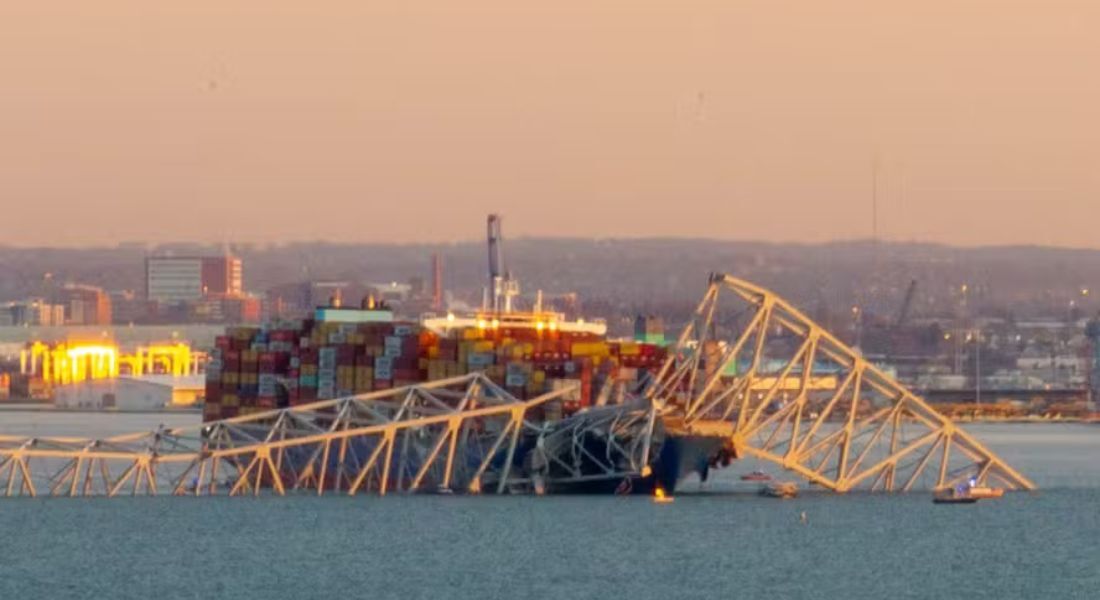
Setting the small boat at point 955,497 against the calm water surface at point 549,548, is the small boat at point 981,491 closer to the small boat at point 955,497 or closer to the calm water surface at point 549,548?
the small boat at point 955,497

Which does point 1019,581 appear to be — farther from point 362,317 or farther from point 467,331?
point 362,317

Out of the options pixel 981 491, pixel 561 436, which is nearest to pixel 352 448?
pixel 561 436

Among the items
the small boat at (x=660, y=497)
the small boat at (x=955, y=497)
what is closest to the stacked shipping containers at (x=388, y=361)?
the small boat at (x=660, y=497)

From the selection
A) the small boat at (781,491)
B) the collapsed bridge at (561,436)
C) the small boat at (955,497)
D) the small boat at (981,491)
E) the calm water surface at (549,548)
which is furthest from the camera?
the small boat at (781,491)

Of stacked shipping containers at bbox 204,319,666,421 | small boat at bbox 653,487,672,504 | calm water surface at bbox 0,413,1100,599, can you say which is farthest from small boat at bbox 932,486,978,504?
stacked shipping containers at bbox 204,319,666,421

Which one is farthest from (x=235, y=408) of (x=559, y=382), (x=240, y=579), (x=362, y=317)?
(x=240, y=579)

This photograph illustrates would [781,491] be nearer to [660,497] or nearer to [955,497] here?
[955,497]
